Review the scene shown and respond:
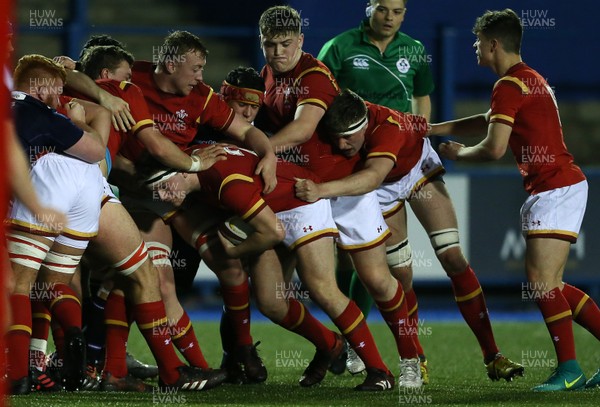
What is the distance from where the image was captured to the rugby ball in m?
5.59

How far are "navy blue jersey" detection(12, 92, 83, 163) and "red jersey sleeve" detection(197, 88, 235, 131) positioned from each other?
2.95 ft

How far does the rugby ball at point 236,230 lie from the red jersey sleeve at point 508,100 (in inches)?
53.0

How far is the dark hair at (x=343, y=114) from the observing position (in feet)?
18.9

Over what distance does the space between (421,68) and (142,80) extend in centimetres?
214

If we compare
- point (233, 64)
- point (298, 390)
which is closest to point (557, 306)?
point (298, 390)

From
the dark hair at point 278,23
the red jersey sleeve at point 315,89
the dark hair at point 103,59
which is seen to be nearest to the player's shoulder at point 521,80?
the red jersey sleeve at point 315,89

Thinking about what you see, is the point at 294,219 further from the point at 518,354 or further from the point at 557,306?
the point at 518,354

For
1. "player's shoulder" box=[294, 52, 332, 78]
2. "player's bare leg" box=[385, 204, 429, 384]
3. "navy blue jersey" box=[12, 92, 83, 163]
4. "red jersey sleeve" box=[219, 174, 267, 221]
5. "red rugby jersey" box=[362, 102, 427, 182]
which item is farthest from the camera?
"player's bare leg" box=[385, 204, 429, 384]

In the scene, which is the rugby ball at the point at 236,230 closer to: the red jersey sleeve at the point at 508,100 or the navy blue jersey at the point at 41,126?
the navy blue jersey at the point at 41,126

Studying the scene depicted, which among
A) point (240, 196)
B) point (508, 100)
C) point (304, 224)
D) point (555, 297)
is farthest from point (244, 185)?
point (555, 297)

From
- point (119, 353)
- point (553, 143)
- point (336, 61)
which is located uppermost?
point (336, 61)

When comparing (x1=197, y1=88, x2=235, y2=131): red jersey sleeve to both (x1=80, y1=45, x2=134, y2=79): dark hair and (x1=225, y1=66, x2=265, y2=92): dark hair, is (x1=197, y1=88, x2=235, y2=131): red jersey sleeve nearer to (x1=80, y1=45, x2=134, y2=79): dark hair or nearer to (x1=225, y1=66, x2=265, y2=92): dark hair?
(x1=225, y1=66, x2=265, y2=92): dark hair

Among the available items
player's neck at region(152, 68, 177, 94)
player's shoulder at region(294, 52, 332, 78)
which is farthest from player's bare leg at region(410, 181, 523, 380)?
player's neck at region(152, 68, 177, 94)

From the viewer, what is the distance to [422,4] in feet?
42.4
